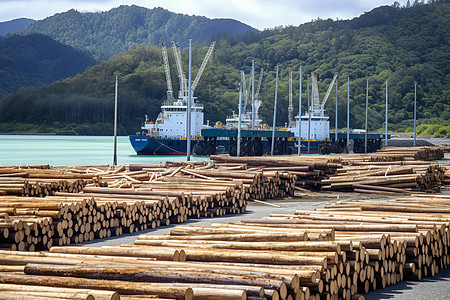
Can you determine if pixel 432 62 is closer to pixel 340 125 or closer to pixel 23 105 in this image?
pixel 340 125

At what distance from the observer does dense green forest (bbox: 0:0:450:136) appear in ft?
475

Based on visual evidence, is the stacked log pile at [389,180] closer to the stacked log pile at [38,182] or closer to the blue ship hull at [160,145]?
the stacked log pile at [38,182]

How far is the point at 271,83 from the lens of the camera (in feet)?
510

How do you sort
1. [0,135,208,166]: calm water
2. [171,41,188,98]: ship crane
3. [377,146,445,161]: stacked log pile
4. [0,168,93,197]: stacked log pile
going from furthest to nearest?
1. [171,41,188,98]: ship crane
2. [0,135,208,166]: calm water
3. [377,146,445,161]: stacked log pile
4. [0,168,93,197]: stacked log pile

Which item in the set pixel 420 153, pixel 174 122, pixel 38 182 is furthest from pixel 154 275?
pixel 174 122

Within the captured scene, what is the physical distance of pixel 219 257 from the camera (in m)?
7.33

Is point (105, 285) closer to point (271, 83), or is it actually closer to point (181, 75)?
point (181, 75)

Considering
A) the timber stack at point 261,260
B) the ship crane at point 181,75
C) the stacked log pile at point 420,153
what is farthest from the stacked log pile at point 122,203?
the ship crane at point 181,75

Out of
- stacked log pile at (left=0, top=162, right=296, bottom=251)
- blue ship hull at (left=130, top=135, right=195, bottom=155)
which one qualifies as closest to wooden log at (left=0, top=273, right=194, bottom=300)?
stacked log pile at (left=0, top=162, right=296, bottom=251)

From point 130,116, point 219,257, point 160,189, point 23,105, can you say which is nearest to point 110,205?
point 160,189

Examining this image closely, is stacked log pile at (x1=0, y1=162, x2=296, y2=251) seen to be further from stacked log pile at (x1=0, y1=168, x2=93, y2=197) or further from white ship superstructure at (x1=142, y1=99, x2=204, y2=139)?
white ship superstructure at (x1=142, y1=99, x2=204, y2=139)

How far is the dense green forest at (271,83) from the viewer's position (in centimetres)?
14488

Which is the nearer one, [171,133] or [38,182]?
[38,182]

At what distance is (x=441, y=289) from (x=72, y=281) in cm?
514
